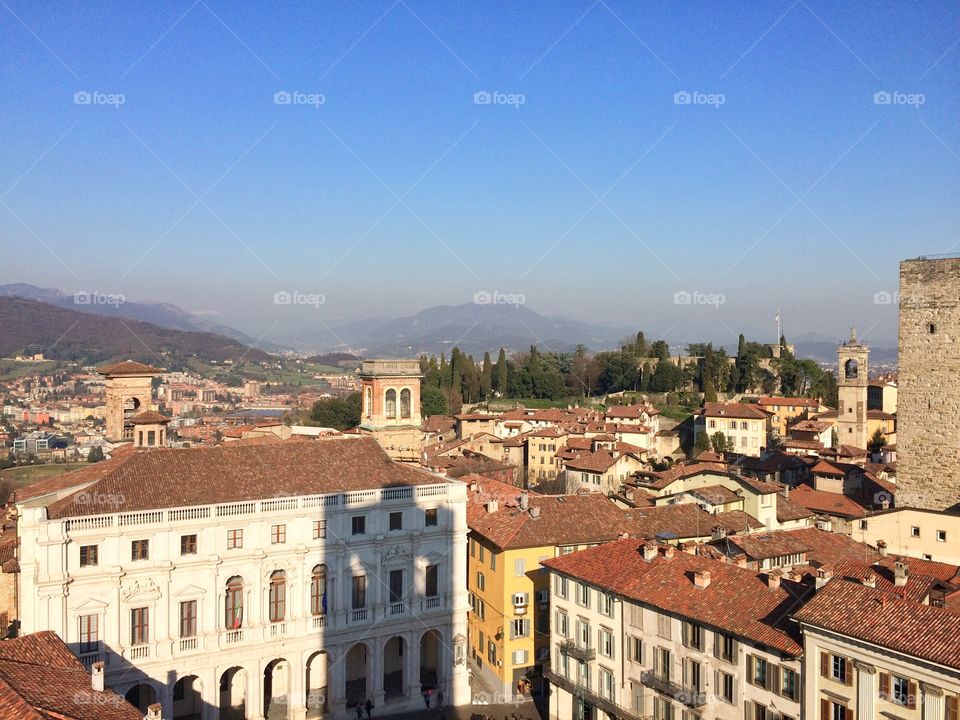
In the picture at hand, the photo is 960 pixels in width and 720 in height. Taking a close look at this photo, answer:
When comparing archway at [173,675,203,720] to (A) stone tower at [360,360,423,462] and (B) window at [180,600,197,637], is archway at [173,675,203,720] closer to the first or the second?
(B) window at [180,600,197,637]

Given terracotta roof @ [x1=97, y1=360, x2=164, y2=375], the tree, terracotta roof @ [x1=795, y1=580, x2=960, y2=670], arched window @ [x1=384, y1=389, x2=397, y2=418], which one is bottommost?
the tree

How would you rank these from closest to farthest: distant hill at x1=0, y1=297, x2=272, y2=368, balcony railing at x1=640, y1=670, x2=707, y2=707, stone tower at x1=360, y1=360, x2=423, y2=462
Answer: balcony railing at x1=640, y1=670, x2=707, y2=707
stone tower at x1=360, y1=360, x2=423, y2=462
distant hill at x1=0, y1=297, x2=272, y2=368

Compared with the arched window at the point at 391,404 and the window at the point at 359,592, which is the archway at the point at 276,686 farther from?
the arched window at the point at 391,404

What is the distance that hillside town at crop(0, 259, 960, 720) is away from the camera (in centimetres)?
1736

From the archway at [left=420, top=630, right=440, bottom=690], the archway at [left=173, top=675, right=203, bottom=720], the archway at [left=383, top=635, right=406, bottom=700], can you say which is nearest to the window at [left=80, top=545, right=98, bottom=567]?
the archway at [left=173, top=675, right=203, bottom=720]

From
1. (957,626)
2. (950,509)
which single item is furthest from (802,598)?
(950,509)

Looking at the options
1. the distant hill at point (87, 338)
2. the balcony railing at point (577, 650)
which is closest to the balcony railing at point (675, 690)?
the balcony railing at point (577, 650)

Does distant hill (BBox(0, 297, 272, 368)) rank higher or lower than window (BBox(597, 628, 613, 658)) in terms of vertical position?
higher

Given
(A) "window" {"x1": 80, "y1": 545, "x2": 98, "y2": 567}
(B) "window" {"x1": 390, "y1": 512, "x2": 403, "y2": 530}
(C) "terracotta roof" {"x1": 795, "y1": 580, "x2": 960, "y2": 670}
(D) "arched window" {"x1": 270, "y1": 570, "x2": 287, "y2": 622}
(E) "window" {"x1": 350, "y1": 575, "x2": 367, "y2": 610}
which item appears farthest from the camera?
(B) "window" {"x1": 390, "y1": 512, "x2": 403, "y2": 530}

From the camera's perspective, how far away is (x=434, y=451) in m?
69.4

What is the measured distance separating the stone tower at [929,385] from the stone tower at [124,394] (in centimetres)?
4125

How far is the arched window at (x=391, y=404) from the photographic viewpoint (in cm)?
3631

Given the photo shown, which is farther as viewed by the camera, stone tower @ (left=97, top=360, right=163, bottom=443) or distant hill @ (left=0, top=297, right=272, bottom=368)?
distant hill @ (left=0, top=297, right=272, bottom=368)

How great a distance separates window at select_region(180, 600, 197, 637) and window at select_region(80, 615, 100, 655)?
87.4 inches
